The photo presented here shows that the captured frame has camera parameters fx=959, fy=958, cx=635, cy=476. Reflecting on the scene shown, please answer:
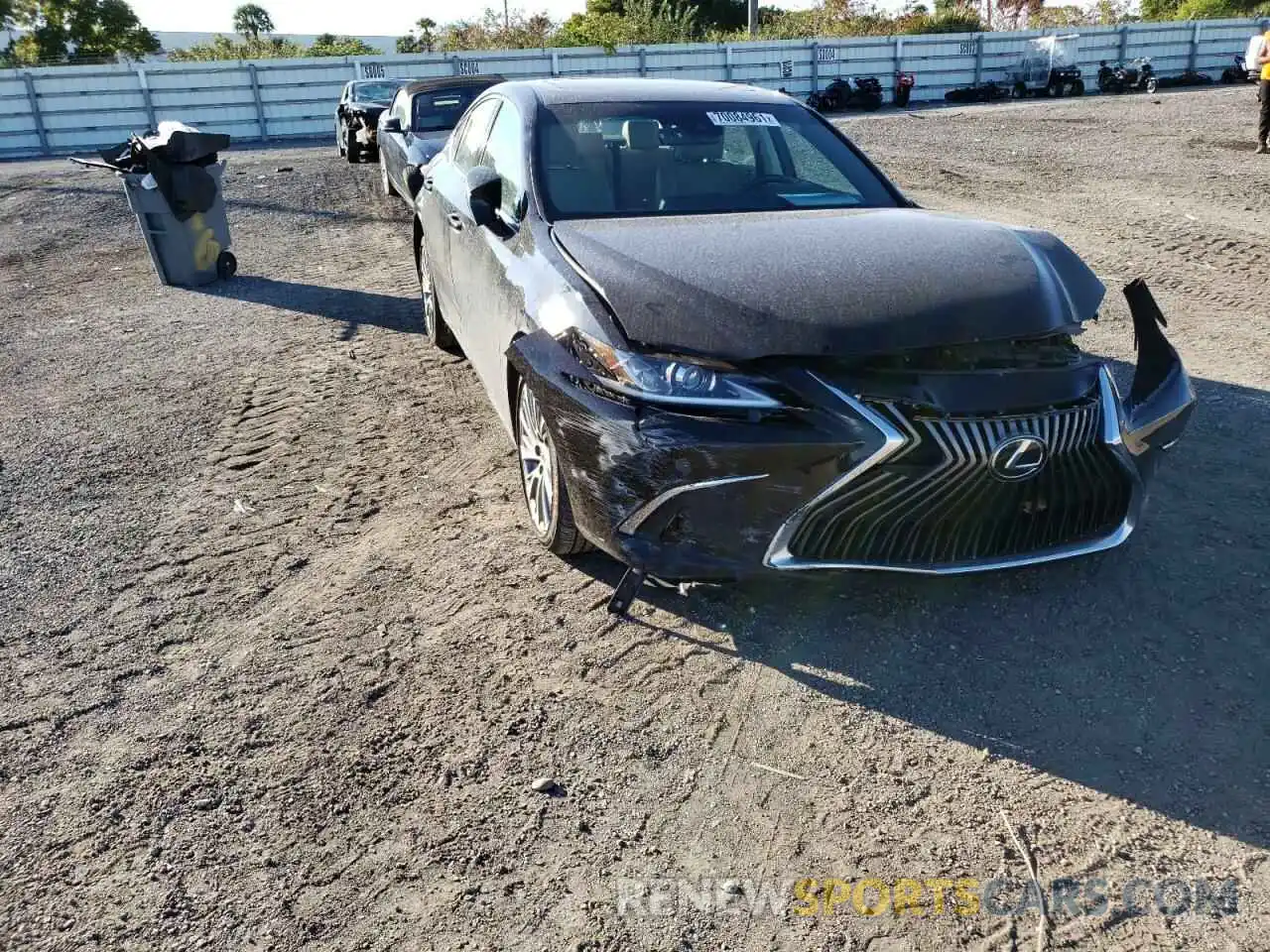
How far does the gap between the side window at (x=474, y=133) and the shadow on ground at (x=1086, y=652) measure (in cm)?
254

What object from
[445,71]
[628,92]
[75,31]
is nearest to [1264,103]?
[628,92]

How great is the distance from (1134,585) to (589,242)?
2.29 metres

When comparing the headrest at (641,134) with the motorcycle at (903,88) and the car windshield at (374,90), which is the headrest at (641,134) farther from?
the motorcycle at (903,88)

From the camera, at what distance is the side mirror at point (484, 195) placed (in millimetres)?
4051

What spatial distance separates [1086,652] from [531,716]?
69.1 inches

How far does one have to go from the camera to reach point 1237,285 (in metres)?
7.14

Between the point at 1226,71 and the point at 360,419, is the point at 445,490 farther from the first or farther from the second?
the point at 1226,71

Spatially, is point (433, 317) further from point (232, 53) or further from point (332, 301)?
point (232, 53)

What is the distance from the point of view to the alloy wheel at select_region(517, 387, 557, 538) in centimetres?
344

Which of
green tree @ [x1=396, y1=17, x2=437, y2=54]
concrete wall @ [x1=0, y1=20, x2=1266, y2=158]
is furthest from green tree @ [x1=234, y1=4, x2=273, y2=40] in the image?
concrete wall @ [x1=0, y1=20, x2=1266, y2=158]

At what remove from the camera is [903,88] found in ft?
94.5

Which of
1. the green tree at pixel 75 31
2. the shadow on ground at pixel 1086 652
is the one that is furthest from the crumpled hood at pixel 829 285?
the green tree at pixel 75 31

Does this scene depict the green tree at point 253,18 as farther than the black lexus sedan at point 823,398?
Yes

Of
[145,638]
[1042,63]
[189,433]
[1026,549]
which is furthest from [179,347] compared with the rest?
[1042,63]
